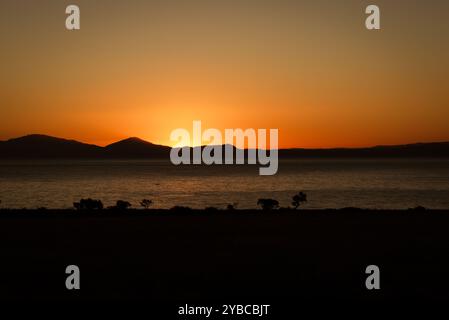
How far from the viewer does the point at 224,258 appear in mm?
10211

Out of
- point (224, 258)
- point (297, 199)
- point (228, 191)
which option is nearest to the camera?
point (224, 258)

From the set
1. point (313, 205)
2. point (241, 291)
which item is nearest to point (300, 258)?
point (241, 291)

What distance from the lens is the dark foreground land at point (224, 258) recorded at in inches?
297

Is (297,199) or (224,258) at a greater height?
(224,258)

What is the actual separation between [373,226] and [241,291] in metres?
8.54

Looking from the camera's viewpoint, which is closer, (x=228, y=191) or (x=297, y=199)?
(x=297, y=199)

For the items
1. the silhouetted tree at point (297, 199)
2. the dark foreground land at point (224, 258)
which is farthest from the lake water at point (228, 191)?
the dark foreground land at point (224, 258)

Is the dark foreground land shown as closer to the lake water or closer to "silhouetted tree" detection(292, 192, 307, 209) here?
"silhouetted tree" detection(292, 192, 307, 209)

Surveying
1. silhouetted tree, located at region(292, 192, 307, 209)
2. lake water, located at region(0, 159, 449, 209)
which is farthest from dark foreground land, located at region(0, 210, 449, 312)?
lake water, located at region(0, 159, 449, 209)

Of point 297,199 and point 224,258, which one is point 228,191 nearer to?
point 297,199

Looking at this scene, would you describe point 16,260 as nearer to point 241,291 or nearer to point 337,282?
point 241,291

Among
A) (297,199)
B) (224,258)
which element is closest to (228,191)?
(297,199)
